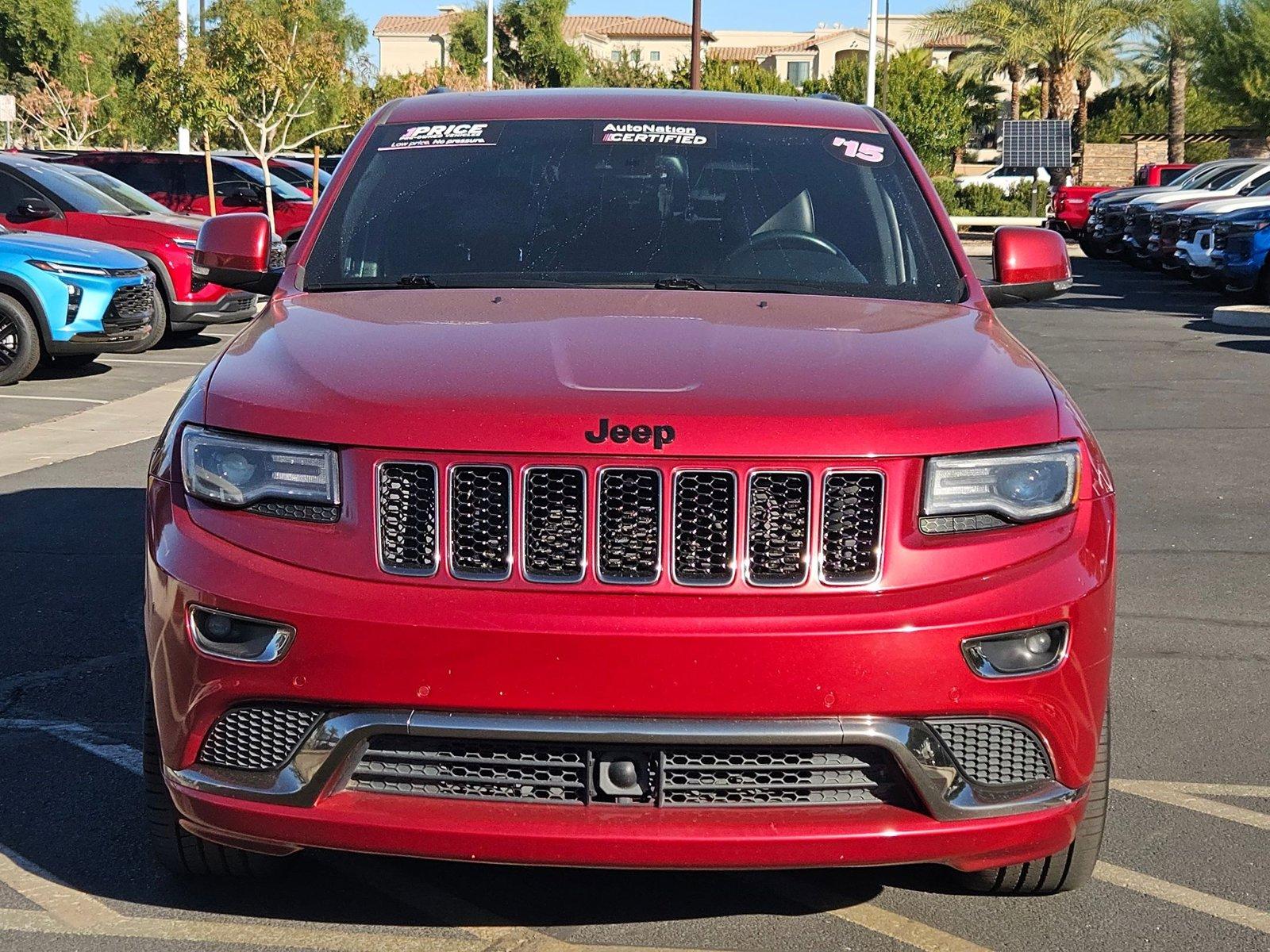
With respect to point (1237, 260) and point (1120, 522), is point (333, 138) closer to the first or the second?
point (1237, 260)

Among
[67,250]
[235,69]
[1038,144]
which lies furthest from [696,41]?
[67,250]

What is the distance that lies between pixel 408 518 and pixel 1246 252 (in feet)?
63.1

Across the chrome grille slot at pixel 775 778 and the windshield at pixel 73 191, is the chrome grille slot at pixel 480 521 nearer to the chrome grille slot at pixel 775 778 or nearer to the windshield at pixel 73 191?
the chrome grille slot at pixel 775 778

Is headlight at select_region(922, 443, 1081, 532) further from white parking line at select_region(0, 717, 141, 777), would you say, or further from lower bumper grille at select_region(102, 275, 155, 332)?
lower bumper grille at select_region(102, 275, 155, 332)

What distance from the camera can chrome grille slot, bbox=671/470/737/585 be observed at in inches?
125

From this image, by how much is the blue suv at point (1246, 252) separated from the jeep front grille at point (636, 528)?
61.9 feet

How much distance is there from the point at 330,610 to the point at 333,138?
58.7 meters

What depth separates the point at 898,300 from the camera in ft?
14.2

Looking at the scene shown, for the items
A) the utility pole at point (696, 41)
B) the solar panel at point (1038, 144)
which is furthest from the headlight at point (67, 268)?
the solar panel at point (1038, 144)

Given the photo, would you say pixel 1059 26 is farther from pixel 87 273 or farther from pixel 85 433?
pixel 85 433

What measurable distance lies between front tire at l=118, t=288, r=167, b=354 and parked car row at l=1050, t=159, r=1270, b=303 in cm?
1266

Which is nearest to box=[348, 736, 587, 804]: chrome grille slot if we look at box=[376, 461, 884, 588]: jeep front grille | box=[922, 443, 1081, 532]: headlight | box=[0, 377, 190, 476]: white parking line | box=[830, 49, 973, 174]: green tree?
box=[376, 461, 884, 588]: jeep front grille

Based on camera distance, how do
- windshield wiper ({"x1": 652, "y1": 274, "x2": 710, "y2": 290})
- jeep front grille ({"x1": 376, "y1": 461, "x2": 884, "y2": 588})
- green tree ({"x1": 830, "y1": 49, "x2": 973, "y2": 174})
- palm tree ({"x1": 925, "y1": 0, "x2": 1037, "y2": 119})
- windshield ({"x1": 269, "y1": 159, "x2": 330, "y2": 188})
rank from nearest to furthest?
jeep front grille ({"x1": 376, "y1": 461, "x2": 884, "y2": 588}), windshield wiper ({"x1": 652, "y1": 274, "x2": 710, "y2": 290}), windshield ({"x1": 269, "y1": 159, "x2": 330, "y2": 188}), palm tree ({"x1": 925, "y1": 0, "x2": 1037, "y2": 119}), green tree ({"x1": 830, "y1": 49, "x2": 973, "y2": 174})

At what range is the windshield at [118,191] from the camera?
17.7 metres
